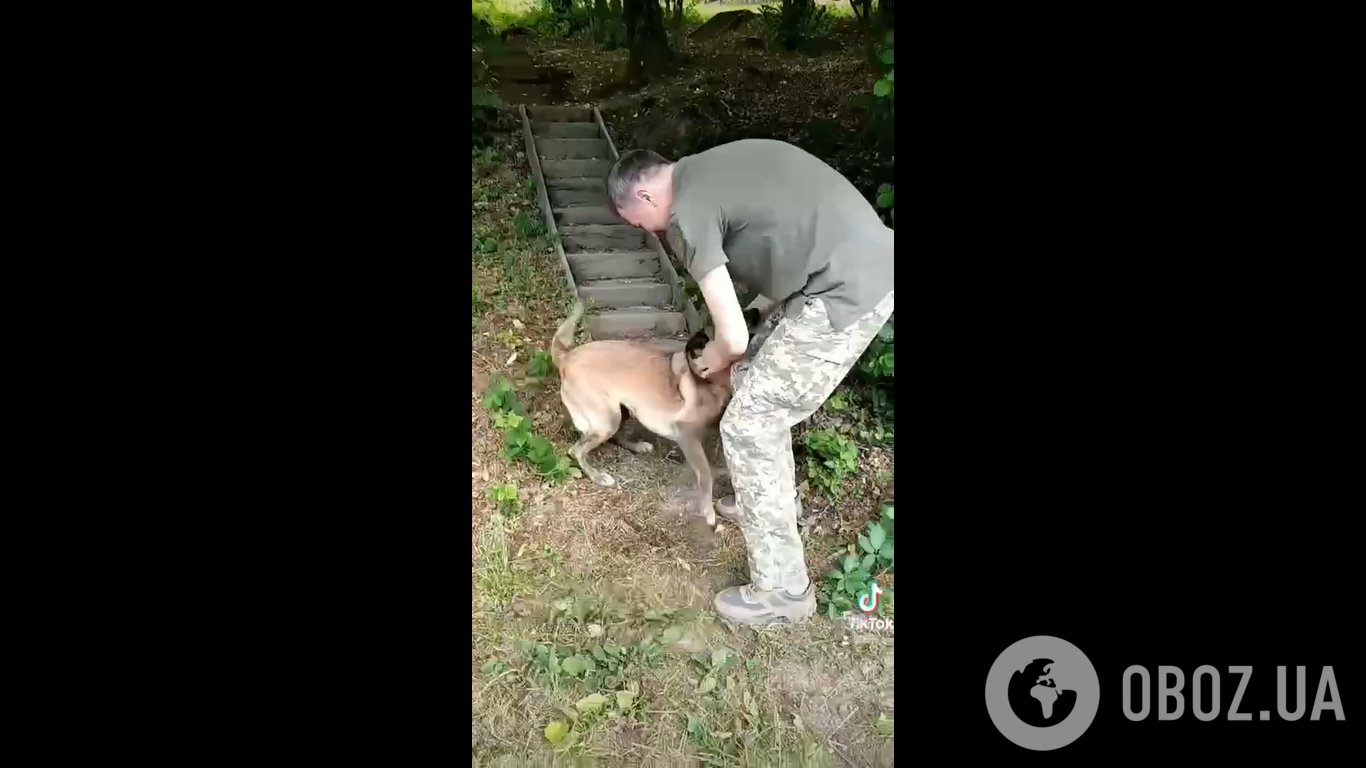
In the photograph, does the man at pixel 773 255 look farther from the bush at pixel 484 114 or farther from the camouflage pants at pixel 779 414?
the bush at pixel 484 114

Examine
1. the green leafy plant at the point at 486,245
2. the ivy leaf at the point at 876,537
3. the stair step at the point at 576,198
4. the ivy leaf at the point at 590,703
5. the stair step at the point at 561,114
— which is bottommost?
the ivy leaf at the point at 590,703

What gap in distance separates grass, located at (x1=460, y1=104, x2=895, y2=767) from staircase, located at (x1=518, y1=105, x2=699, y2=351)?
87 millimetres

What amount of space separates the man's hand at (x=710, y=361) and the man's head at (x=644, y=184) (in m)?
0.44

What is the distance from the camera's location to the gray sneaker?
234 cm

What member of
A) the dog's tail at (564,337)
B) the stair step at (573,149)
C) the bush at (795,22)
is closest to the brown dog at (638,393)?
the dog's tail at (564,337)

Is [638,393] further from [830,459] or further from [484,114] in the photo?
[484,114]

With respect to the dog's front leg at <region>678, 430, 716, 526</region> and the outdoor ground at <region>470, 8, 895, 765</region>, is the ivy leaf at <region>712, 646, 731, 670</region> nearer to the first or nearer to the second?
the outdoor ground at <region>470, 8, 895, 765</region>

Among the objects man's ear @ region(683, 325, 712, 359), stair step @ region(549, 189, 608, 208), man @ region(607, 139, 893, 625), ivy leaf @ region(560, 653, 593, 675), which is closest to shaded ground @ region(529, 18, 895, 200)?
stair step @ region(549, 189, 608, 208)

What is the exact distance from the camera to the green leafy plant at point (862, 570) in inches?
94.4

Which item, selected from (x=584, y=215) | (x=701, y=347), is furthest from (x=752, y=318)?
(x=584, y=215)

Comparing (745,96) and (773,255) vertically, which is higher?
(745,96)

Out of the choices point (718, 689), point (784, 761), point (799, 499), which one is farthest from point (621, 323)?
point (784, 761)

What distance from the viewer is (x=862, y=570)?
244 centimetres

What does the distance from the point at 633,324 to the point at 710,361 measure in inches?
37.7
